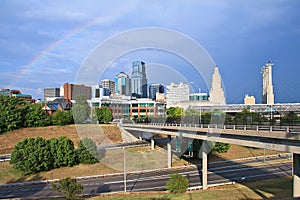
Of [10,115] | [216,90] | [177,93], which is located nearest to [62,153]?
[10,115]

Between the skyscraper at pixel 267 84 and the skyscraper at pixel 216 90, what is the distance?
39.4 meters

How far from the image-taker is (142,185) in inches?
1464

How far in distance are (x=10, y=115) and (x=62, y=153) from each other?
1145 inches

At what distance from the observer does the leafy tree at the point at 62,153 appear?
158 ft

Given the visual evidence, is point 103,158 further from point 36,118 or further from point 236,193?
point 36,118

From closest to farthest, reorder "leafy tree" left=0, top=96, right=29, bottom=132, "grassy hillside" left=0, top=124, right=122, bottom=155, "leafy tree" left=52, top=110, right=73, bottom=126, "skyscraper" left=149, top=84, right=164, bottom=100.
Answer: "grassy hillside" left=0, top=124, right=122, bottom=155 < "leafy tree" left=0, top=96, right=29, bottom=132 < "leafy tree" left=52, top=110, right=73, bottom=126 < "skyscraper" left=149, top=84, right=164, bottom=100

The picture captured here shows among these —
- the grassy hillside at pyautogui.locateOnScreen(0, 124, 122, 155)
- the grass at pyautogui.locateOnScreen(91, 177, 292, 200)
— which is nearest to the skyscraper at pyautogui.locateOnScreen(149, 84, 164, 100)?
the grassy hillside at pyautogui.locateOnScreen(0, 124, 122, 155)

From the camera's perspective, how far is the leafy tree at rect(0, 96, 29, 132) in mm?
68500

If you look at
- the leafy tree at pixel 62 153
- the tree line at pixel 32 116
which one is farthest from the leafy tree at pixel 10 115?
the leafy tree at pixel 62 153

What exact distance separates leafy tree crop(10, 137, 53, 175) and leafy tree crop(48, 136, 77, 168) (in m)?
0.84

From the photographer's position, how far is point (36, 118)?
7556 cm

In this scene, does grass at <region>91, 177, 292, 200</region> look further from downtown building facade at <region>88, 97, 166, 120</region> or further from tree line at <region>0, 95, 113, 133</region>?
downtown building facade at <region>88, 97, 166, 120</region>

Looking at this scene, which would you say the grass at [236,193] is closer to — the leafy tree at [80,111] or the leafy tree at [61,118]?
the leafy tree at [61,118]

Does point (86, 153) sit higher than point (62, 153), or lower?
lower
